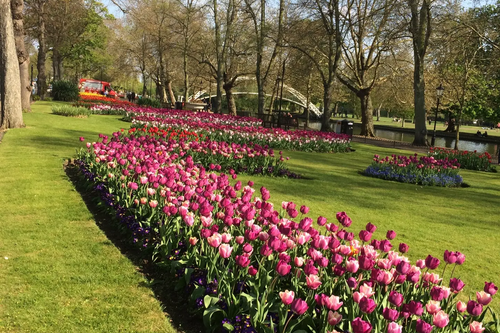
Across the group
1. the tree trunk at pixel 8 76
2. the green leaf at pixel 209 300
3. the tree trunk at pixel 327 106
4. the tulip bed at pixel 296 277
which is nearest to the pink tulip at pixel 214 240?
the tulip bed at pixel 296 277

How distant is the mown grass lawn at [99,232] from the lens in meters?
3.17

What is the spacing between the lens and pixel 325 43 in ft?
83.5

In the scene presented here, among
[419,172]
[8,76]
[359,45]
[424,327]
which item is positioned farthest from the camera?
[359,45]

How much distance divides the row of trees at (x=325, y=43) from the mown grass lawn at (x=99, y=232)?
11.3 metres

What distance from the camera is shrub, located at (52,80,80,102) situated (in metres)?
32.3

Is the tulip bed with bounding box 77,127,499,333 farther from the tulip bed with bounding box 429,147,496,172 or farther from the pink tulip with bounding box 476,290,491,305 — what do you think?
the tulip bed with bounding box 429,147,496,172

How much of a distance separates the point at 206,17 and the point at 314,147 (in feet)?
77.5

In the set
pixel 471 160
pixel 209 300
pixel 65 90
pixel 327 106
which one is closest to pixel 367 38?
pixel 327 106

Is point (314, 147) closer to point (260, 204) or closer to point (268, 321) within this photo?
point (260, 204)

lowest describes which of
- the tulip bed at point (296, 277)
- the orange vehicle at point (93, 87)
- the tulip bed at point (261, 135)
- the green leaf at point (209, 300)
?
the green leaf at point (209, 300)

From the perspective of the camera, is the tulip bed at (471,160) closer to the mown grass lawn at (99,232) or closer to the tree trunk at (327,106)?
the mown grass lawn at (99,232)

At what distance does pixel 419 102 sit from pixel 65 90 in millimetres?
26378

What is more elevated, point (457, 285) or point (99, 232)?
point (457, 285)

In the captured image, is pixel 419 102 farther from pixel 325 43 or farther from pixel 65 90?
pixel 65 90
